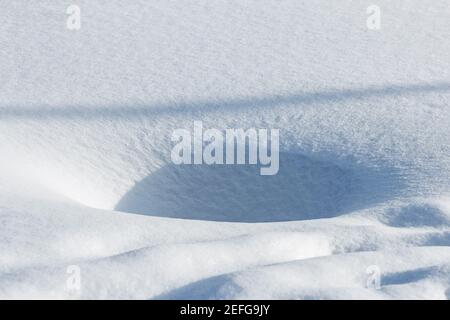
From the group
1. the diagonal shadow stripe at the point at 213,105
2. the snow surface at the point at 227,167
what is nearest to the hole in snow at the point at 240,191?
the snow surface at the point at 227,167

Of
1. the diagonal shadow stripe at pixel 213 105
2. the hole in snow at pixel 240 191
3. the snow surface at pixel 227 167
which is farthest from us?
the diagonal shadow stripe at pixel 213 105

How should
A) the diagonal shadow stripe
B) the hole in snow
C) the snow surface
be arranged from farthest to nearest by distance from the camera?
the diagonal shadow stripe → the hole in snow → the snow surface

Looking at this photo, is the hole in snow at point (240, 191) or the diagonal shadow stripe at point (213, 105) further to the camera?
the diagonal shadow stripe at point (213, 105)

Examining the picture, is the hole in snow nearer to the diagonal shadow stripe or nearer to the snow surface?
the snow surface

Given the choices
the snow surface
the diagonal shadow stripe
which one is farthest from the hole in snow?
the diagonal shadow stripe

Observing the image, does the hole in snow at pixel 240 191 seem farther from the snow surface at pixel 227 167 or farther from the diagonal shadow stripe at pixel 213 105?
the diagonal shadow stripe at pixel 213 105

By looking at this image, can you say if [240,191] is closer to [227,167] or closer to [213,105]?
[227,167]
